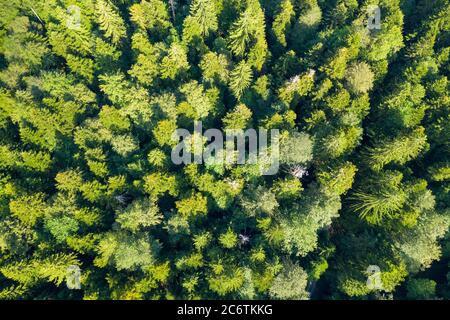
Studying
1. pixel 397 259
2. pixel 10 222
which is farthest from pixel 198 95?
pixel 397 259

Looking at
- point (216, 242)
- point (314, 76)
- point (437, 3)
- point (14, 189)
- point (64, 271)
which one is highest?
point (437, 3)

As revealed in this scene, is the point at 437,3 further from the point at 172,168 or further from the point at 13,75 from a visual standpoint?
the point at 13,75

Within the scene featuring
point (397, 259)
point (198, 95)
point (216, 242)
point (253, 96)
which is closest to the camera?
point (397, 259)

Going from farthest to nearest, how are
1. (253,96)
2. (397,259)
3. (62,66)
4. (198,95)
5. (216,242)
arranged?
1. (62,66)
2. (253,96)
3. (198,95)
4. (216,242)
5. (397,259)

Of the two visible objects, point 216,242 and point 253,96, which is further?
point 253,96

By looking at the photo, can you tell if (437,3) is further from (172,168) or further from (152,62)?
(172,168)

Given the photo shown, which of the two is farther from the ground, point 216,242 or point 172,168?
point 172,168

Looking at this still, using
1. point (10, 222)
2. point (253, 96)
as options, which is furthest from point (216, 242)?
point (10, 222)
